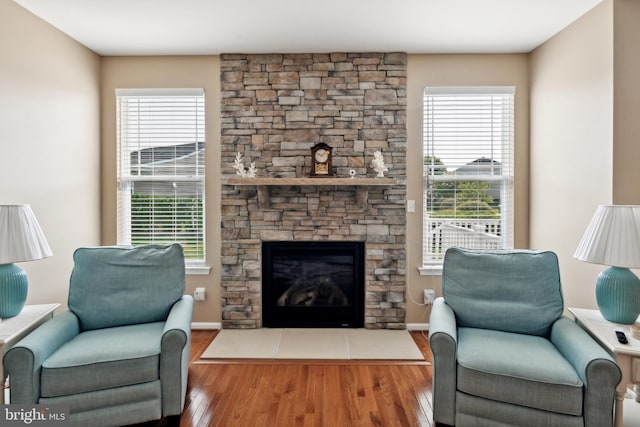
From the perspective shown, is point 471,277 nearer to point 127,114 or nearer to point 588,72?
point 588,72

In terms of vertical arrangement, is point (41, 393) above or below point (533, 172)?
below

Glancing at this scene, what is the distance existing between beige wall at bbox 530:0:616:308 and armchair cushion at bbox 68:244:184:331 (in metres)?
3.08

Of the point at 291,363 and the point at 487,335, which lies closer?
the point at 487,335

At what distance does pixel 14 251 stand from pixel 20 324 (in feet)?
1.42

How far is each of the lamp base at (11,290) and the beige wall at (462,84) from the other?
3113 millimetres

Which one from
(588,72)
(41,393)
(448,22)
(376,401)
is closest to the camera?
(41,393)

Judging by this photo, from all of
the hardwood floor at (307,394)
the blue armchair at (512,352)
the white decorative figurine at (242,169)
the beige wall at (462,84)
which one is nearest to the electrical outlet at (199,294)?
the hardwood floor at (307,394)

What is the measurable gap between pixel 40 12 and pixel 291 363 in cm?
337

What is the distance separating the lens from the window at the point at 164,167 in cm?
381

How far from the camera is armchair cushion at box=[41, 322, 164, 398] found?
1.97 metres

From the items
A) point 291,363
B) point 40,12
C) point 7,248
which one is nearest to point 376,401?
point 291,363

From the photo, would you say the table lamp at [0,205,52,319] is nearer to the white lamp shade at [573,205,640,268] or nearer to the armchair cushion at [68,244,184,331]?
the armchair cushion at [68,244,184,331]

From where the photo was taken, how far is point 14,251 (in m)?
2.25

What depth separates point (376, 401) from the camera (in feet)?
8.12
